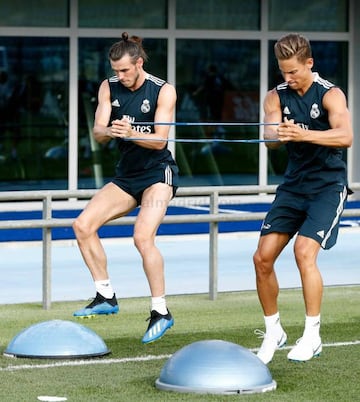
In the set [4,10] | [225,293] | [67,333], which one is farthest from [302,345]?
[4,10]

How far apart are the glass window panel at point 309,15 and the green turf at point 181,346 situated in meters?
9.21

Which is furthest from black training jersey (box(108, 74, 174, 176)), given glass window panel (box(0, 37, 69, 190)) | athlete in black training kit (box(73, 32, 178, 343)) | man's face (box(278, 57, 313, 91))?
glass window panel (box(0, 37, 69, 190))

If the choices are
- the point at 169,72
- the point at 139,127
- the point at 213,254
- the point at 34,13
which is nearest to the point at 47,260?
the point at 213,254

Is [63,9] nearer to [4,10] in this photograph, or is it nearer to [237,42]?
[4,10]

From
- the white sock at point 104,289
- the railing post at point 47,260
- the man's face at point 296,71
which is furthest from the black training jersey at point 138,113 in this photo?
the railing post at point 47,260

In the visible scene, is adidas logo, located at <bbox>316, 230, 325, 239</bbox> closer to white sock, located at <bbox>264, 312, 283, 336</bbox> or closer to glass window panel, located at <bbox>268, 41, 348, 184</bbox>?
white sock, located at <bbox>264, 312, 283, 336</bbox>

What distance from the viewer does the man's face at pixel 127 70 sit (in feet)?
29.0

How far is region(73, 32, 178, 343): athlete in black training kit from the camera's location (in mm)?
8875

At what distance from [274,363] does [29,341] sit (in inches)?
62.1

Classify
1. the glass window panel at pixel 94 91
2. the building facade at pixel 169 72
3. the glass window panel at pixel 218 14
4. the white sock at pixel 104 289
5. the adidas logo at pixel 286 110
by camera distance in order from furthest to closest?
the glass window panel at pixel 218 14 → the glass window panel at pixel 94 91 → the building facade at pixel 169 72 → the white sock at pixel 104 289 → the adidas logo at pixel 286 110

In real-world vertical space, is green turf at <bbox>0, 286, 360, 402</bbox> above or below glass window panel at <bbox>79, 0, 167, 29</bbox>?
below

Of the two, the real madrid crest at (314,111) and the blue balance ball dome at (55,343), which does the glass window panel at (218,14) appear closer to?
the blue balance ball dome at (55,343)

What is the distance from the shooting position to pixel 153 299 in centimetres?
901

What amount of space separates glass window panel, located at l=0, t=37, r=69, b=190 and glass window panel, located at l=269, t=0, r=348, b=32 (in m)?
3.65
